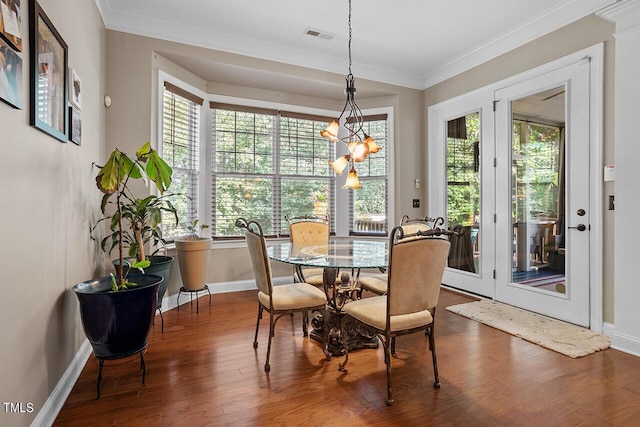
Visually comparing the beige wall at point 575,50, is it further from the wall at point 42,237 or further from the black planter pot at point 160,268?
the wall at point 42,237

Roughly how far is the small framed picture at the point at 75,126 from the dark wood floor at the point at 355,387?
1.55 metres

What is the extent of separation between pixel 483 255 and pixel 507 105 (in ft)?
5.61

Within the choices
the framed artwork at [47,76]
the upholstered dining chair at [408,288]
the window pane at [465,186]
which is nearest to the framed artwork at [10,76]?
the framed artwork at [47,76]

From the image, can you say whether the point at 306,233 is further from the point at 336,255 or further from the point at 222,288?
the point at 222,288

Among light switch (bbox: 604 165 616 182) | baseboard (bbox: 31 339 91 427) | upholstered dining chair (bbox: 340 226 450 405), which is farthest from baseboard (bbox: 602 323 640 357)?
baseboard (bbox: 31 339 91 427)

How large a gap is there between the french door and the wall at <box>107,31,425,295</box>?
1.24m

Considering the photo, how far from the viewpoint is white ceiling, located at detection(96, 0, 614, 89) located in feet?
10.4

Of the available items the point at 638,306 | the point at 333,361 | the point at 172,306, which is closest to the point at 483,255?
the point at 638,306

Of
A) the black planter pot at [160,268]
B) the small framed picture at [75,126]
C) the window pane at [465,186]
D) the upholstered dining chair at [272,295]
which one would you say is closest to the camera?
the small framed picture at [75,126]

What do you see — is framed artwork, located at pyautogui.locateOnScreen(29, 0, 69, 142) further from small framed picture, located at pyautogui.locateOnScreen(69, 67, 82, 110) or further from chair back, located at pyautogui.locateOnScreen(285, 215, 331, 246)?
chair back, located at pyautogui.locateOnScreen(285, 215, 331, 246)

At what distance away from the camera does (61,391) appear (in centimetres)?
194

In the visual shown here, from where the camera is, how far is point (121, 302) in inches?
78.5

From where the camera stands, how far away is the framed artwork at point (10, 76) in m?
1.33

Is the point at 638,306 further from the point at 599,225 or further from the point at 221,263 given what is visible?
the point at 221,263
